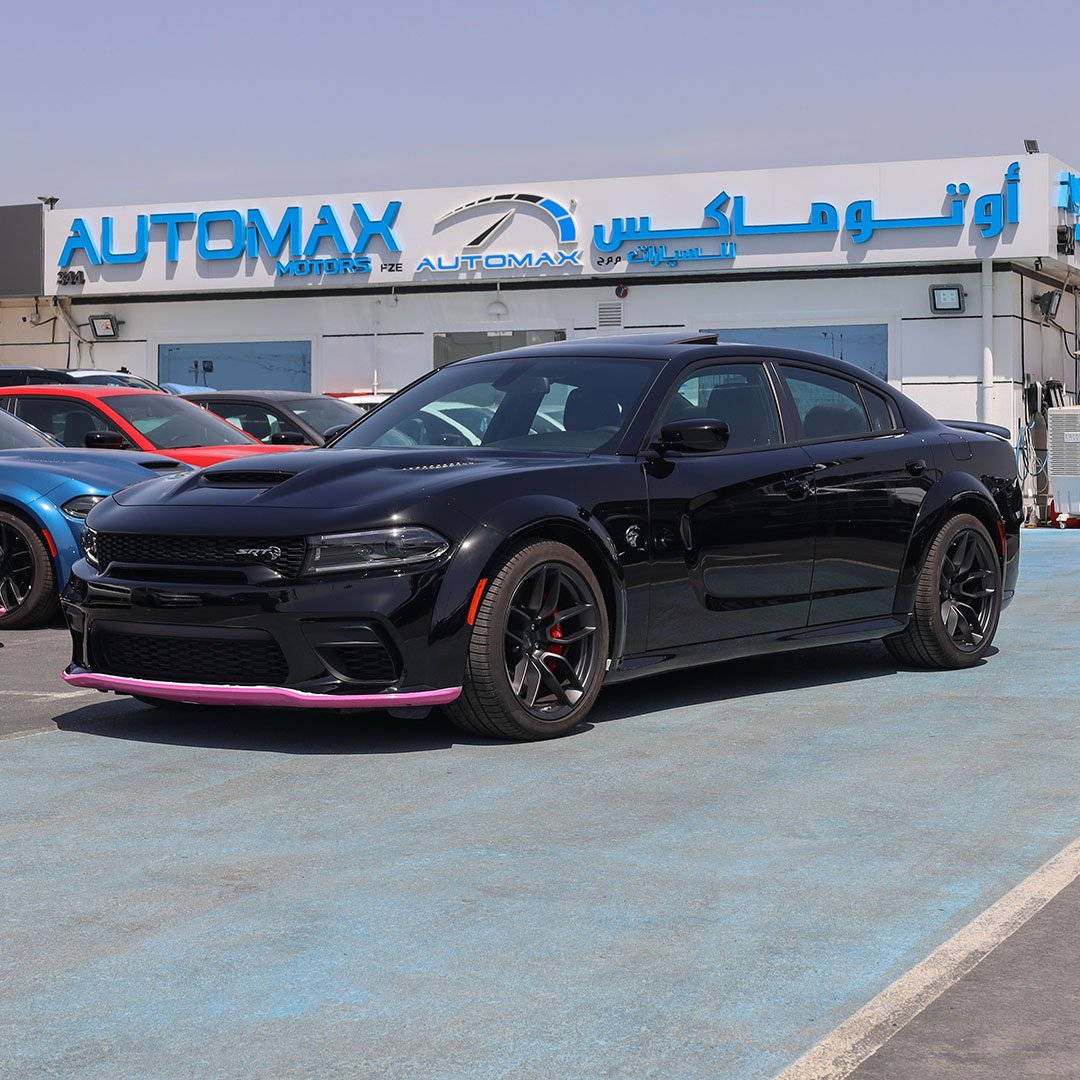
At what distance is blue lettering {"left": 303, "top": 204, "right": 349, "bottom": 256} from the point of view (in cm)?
2748

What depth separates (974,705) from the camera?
7.42m

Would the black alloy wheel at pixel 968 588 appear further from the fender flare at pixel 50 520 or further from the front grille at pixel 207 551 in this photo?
the fender flare at pixel 50 520

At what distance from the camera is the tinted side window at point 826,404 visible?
802cm

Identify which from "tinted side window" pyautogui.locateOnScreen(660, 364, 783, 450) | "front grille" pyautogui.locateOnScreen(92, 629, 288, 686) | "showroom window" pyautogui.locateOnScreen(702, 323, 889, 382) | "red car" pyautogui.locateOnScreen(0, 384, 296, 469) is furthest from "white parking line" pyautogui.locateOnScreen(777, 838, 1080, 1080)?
"showroom window" pyautogui.locateOnScreen(702, 323, 889, 382)

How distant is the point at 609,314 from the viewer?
26938 mm

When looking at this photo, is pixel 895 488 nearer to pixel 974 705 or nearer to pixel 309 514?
pixel 974 705

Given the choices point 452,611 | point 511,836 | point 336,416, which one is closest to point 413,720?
point 452,611

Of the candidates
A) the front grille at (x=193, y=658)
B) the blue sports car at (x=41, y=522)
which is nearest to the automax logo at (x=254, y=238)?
the blue sports car at (x=41, y=522)

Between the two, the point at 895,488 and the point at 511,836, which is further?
the point at 895,488

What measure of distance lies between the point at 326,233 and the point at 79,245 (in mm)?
4401

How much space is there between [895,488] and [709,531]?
135cm

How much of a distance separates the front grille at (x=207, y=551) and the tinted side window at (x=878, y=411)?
3.22 m

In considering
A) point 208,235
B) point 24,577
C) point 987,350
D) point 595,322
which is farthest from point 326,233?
point 24,577

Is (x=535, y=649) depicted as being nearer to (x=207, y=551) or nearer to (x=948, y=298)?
(x=207, y=551)
